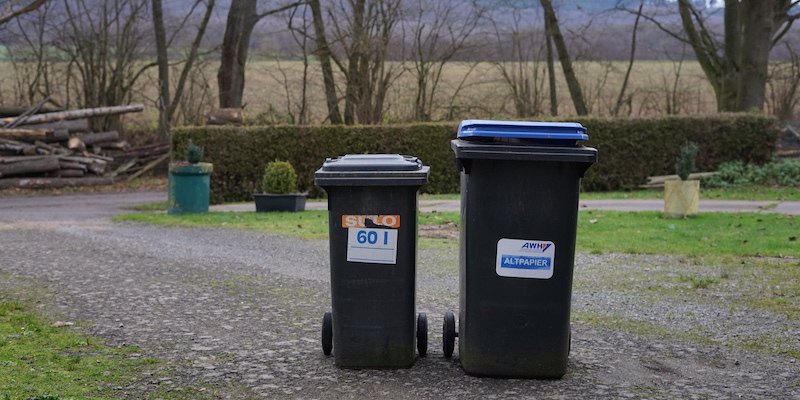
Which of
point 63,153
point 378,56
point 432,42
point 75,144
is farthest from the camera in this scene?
point 432,42

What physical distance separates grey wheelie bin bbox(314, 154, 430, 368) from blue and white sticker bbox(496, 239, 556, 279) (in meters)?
0.55

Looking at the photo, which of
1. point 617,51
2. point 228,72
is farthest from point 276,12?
point 617,51

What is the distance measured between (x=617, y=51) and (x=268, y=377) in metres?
26.4

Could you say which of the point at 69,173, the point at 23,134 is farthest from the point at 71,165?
the point at 23,134

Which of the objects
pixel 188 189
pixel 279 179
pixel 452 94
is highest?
pixel 452 94

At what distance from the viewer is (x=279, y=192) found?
48.9ft

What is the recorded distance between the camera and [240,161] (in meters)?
17.9

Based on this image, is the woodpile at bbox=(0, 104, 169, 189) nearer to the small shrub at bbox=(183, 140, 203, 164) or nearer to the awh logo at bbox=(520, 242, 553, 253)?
the small shrub at bbox=(183, 140, 203, 164)

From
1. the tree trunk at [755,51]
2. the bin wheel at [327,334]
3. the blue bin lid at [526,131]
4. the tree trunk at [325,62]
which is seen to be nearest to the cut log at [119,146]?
the tree trunk at [325,62]

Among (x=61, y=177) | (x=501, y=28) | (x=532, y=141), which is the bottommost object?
(x=61, y=177)

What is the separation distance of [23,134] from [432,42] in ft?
37.6

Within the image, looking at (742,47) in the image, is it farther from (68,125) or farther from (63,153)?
(68,125)

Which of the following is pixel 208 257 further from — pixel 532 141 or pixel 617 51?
pixel 617 51

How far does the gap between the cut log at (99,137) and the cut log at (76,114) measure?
1.97 ft
